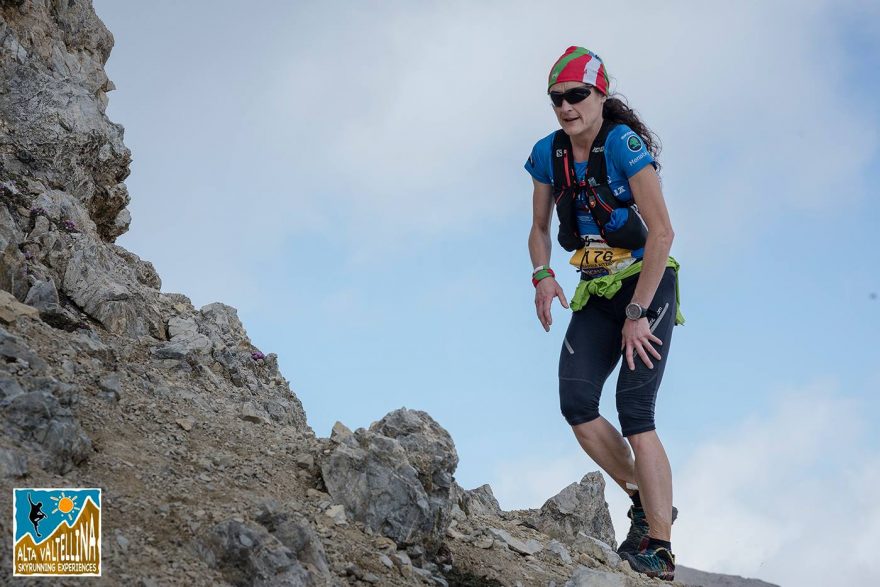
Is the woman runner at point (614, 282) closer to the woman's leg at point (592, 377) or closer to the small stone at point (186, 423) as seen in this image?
the woman's leg at point (592, 377)

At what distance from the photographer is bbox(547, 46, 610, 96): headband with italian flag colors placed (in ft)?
27.3

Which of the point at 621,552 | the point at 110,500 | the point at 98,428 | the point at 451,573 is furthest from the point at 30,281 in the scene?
the point at 621,552

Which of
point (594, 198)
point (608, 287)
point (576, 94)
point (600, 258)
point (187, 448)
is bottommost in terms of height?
point (187, 448)

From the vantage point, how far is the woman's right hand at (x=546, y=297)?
8.63 metres

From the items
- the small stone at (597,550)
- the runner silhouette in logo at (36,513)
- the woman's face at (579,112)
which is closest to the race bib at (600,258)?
the woman's face at (579,112)

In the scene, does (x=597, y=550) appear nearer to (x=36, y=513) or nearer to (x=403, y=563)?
(x=403, y=563)

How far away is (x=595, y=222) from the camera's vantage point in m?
8.35

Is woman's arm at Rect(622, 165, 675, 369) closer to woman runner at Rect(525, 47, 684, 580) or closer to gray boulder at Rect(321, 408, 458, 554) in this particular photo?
woman runner at Rect(525, 47, 684, 580)

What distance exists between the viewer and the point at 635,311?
7.93 metres

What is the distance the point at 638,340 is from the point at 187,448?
3.94m

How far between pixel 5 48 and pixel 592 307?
943 centimetres

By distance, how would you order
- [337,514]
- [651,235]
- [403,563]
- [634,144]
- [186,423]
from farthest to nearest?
1. [634,144]
2. [651,235]
3. [186,423]
4. [337,514]
5. [403,563]

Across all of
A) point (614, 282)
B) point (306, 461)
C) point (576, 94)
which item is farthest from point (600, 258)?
point (306, 461)

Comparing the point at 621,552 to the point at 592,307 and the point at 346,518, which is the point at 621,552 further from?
the point at 346,518
